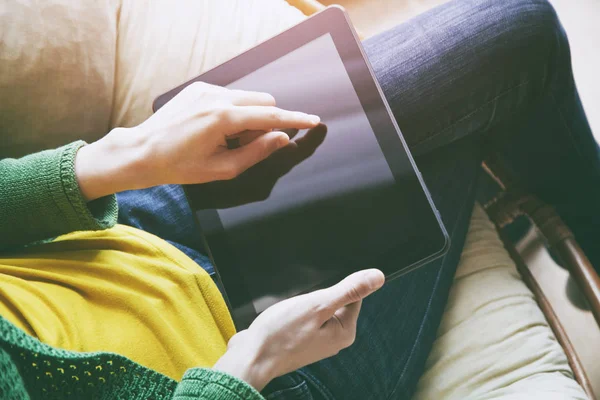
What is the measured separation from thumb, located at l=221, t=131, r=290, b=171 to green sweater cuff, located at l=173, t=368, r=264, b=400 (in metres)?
0.23

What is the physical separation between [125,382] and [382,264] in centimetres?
31

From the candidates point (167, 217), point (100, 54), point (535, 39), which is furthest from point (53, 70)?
point (535, 39)

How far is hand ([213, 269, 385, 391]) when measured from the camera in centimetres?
50

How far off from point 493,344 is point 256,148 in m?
0.45

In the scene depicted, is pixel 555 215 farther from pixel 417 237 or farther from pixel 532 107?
pixel 417 237

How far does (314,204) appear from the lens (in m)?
0.57

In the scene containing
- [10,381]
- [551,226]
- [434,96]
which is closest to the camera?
[10,381]

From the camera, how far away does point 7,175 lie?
58cm

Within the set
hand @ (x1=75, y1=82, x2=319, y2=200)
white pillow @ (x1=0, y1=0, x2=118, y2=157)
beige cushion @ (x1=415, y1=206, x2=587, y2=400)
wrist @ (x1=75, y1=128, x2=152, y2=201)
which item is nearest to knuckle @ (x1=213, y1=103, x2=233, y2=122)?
hand @ (x1=75, y1=82, x2=319, y2=200)

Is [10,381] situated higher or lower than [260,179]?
lower

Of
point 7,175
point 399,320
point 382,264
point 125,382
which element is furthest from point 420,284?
point 7,175

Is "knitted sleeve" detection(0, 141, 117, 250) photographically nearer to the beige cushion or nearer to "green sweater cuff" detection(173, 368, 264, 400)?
"green sweater cuff" detection(173, 368, 264, 400)

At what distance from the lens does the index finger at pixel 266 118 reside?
54cm

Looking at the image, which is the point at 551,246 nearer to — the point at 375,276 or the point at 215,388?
the point at 375,276
